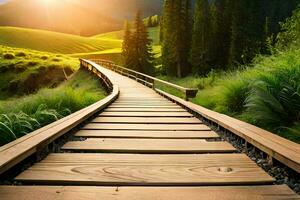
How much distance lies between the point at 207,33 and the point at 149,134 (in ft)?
132

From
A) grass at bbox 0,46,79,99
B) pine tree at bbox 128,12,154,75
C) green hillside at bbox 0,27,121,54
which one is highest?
green hillside at bbox 0,27,121,54

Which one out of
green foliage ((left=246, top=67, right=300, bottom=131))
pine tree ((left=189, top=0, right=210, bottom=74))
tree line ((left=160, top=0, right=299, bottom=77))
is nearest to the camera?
green foliage ((left=246, top=67, right=300, bottom=131))

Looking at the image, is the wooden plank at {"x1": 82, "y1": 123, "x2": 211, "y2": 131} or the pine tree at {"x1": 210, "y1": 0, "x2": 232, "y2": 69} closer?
the wooden plank at {"x1": 82, "y1": 123, "x2": 211, "y2": 131}

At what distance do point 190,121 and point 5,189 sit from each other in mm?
4138

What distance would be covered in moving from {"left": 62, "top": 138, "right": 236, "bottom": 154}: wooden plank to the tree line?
118ft

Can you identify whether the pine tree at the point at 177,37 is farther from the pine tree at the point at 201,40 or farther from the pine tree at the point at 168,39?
the pine tree at the point at 201,40

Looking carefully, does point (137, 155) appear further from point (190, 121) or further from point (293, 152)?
point (190, 121)

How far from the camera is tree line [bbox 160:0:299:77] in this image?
39812 millimetres

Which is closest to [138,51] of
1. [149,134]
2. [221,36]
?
[221,36]

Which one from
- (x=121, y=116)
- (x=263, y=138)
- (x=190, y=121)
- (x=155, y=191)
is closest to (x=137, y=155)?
(x=155, y=191)

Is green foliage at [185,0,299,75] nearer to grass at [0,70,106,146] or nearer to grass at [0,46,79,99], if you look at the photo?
grass at [0,46,79,99]

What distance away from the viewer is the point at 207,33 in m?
43.0

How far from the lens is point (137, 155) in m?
3.41

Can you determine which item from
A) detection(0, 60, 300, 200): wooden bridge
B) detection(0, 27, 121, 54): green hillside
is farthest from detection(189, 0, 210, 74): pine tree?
detection(0, 27, 121, 54): green hillside
